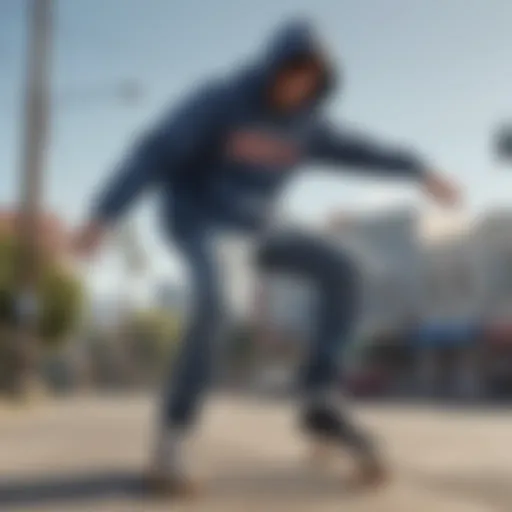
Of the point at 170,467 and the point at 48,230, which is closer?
the point at 170,467

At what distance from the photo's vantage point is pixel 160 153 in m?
1.13

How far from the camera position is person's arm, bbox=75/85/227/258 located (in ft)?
3.69

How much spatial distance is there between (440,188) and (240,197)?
0.31 m

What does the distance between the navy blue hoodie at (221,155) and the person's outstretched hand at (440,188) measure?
0.20 meters

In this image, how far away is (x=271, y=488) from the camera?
45.2 inches

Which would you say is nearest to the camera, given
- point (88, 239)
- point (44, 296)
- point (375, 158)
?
point (88, 239)

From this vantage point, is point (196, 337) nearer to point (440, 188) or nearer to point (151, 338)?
point (151, 338)

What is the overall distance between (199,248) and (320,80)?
11.9 inches

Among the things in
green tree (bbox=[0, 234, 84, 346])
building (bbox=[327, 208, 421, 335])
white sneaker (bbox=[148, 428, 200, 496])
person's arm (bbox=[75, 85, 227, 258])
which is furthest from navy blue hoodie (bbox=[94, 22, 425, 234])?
green tree (bbox=[0, 234, 84, 346])

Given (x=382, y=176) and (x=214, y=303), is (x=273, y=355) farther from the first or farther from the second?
(x=382, y=176)

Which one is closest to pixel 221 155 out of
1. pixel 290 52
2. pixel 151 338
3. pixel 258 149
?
pixel 258 149

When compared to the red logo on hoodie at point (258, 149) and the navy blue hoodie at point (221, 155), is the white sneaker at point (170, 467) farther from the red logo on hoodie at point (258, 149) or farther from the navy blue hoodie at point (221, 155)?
the red logo on hoodie at point (258, 149)

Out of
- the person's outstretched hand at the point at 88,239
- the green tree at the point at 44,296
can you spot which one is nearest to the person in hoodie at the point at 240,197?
the person's outstretched hand at the point at 88,239

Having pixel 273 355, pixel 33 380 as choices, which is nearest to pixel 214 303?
pixel 273 355
